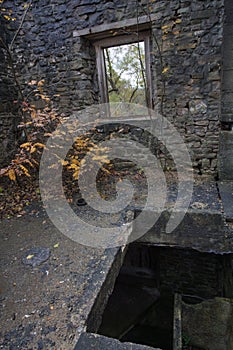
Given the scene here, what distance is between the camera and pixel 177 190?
3359 mm

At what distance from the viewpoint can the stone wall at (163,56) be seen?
333 cm

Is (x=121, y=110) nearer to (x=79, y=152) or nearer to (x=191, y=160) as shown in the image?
(x=79, y=152)

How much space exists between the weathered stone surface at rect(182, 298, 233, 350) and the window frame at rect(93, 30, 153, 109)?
317 cm

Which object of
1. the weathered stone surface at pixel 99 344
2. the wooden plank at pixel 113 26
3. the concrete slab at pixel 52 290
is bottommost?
the weathered stone surface at pixel 99 344

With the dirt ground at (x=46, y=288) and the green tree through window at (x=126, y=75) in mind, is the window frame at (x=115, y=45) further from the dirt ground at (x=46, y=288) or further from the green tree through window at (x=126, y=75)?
the dirt ground at (x=46, y=288)

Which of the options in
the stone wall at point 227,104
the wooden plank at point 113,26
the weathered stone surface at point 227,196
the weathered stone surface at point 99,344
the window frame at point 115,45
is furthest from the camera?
the window frame at point 115,45

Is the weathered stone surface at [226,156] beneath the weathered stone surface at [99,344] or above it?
above

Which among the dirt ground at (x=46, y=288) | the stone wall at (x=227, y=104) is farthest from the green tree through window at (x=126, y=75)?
the dirt ground at (x=46, y=288)

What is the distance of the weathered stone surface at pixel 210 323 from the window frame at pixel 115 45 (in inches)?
125

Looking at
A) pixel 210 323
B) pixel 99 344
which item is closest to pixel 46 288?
pixel 99 344

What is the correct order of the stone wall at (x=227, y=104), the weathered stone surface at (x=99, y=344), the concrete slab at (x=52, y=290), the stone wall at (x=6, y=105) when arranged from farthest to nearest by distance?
1. the stone wall at (x=6, y=105)
2. the stone wall at (x=227, y=104)
3. the concrete slab at (x=52, y=290)
4. the weathered stone surface at (x=99, y=344)

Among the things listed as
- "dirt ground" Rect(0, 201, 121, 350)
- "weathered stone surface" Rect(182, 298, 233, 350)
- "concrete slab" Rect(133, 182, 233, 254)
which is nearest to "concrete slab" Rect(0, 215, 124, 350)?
"dirt ground" Rect(0, 201, 121, 350)

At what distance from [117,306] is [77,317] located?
3.66m

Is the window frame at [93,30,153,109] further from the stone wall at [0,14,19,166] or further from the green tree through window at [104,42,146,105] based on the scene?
the stone wall at [0,14,19,166]
